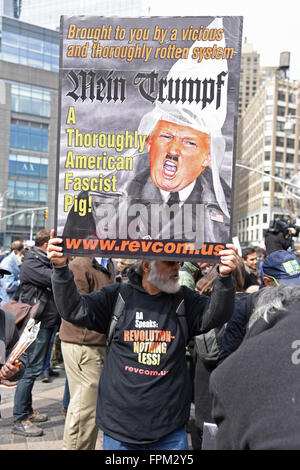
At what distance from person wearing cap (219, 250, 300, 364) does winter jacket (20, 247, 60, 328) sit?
2953mm

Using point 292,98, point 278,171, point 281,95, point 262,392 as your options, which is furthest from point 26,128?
point 262,392

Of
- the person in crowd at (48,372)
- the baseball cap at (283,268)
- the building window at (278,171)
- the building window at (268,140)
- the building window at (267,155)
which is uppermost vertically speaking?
the building window at (268,140)

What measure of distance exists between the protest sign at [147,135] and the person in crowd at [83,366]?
44.2 inches

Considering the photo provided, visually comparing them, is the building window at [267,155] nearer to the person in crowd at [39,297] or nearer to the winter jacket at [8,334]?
the person in crowd at [39,297]

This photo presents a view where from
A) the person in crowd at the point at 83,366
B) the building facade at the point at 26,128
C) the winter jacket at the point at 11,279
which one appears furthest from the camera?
the building facade at the point at 26,128

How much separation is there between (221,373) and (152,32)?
2.07 metres

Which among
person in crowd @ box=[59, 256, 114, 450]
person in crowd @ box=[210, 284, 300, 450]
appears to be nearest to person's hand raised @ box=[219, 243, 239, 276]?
person in crowd @ box=[210, 284, 300, 450]

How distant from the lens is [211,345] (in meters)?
3.41

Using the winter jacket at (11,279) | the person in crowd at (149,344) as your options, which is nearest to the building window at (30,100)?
the winter jacket at (11,279)

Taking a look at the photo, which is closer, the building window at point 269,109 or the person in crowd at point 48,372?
the person in crowd at point 48,372

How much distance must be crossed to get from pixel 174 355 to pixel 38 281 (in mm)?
3146

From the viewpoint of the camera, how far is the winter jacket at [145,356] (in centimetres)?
269

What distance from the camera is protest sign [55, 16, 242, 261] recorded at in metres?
2.63

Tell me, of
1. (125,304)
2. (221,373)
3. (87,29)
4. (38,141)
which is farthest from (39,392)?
(38,141)
